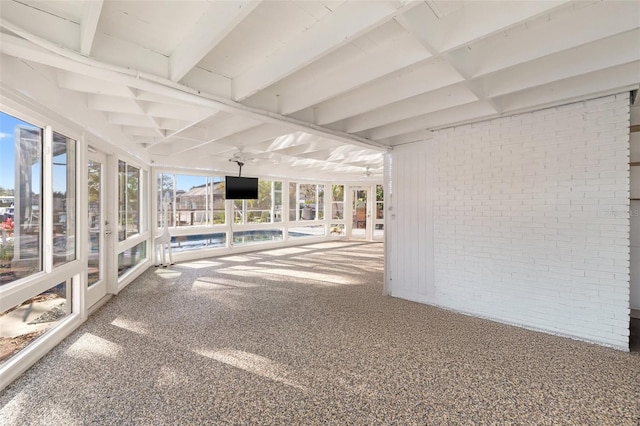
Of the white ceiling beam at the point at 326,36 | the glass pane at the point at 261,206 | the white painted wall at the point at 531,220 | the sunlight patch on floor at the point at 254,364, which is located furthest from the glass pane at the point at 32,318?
the glass pane at the point at 261,206

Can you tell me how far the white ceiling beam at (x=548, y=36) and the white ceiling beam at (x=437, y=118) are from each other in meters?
0.96

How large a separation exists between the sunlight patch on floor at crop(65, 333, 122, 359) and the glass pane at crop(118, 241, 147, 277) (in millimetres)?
2125

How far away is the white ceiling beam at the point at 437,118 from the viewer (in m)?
3.34

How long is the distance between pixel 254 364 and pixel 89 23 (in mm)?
2603

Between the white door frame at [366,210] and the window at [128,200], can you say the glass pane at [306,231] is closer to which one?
the white door frame at [366,210]

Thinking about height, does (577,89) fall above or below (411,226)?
above

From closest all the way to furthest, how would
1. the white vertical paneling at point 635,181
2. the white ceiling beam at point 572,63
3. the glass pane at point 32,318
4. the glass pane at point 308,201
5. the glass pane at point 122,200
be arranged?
the white ceiling beam at point 572,63 → the glass pane at point 32,318 → the white vertical paneling at point 635,181 → the glass pane at point 122,200 → the glass pane at point 308,201

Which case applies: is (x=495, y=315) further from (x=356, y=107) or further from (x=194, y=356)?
Answer: (x=194, y=356)

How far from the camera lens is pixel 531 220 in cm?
329

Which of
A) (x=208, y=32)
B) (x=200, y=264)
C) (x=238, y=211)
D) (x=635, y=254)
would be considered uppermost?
(x=208, y=32)

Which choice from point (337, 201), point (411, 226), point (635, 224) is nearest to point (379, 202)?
point (337, 201)

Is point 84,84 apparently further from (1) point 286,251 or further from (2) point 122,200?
(1) point 286,251

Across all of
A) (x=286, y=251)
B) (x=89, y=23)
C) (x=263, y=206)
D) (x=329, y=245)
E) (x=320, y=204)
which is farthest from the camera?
(x=320, y=204)

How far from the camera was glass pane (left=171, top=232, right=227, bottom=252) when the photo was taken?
7.07m
